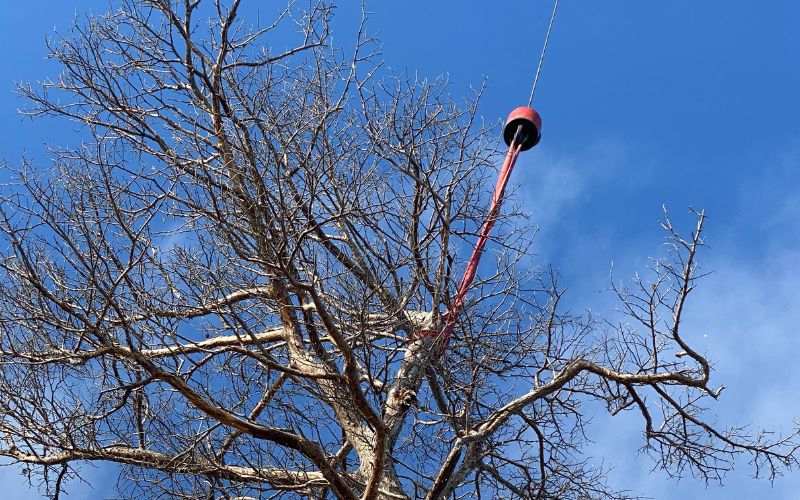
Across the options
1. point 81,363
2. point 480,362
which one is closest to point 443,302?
point 480,362

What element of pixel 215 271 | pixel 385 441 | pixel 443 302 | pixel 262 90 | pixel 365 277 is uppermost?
pixel 262 90

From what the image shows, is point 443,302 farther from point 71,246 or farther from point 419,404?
point 71,246

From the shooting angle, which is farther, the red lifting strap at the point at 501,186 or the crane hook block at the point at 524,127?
the crane hook block at the point at 524,127

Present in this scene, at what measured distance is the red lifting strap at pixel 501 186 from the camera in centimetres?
777

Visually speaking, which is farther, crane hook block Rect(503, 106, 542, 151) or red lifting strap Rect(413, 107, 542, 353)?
crane hook block Rect(503, 106, 542, 151)

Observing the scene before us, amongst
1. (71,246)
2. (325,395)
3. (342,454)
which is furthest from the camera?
(342,454)

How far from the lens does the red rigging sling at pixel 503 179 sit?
7773 mm

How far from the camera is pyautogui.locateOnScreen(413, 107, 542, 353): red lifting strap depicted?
777 cm

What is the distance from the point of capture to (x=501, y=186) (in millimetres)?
8305

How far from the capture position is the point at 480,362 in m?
7.36

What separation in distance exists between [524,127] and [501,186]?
2.73ft

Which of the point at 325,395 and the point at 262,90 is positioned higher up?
the point at 262,90

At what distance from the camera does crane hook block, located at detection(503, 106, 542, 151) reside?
8.84 m

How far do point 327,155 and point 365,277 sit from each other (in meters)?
1.03
